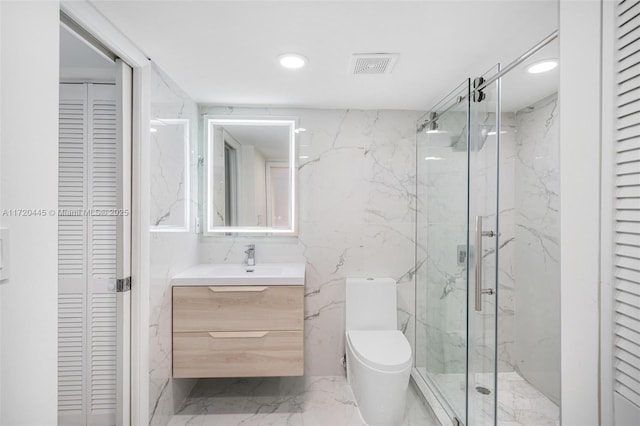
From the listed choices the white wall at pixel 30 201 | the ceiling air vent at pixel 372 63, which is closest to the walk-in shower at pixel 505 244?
the ceiling air vent at pixel 372 63

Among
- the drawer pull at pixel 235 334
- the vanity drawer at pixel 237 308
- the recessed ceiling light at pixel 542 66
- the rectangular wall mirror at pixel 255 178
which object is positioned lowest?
the drawer pull at pixel 235 334

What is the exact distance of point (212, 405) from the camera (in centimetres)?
221

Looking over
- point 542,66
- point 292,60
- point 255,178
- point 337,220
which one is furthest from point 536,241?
point 255,178

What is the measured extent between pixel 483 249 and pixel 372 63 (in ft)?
3.67

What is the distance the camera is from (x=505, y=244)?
5.27 ft

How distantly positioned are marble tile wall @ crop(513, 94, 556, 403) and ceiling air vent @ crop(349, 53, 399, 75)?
0.68m

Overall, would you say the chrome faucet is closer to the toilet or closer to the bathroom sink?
the bathroom sink

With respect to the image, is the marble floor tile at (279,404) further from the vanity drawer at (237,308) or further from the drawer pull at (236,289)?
the drawer pull at (236,289)

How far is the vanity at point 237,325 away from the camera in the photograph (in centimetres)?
200

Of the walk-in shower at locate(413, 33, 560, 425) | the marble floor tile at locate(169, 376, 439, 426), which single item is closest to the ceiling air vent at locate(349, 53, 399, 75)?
the walk-in shower at locate(413, 33, 560, 425)

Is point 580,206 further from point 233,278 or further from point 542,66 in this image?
point 233,278

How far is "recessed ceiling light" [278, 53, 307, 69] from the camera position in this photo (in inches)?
65.3

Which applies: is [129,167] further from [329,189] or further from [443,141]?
[443,141]

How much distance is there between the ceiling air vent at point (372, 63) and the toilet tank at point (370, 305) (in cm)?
143
